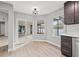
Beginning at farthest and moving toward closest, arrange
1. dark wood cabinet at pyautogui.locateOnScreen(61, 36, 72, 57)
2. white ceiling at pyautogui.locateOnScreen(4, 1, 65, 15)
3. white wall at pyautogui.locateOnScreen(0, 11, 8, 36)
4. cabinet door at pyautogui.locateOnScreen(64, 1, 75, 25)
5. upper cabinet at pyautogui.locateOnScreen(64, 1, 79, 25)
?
white wall at pyautogui.locateOnScreen(0, 11, 8, 36) → white ceiling at pyautogui.locateOnScreen(4, 1, 65, 15) → cabinet door at pyautogui.locateOnScreen(64, 1, 75, 25) → upper cabinet at pyautogui.locateOnScreen(64, 1, 79, 25) → dark wood cabinet at pyautogui.locateOnScreen(61, 36, 72, 57)

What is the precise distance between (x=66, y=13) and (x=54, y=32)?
3588mm

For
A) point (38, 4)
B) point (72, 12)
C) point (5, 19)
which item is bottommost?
point (72, 12)

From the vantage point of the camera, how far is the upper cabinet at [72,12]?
4492 millimetres

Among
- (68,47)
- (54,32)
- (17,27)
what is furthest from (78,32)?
(17,27)

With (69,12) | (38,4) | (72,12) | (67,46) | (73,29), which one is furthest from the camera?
(38,4)

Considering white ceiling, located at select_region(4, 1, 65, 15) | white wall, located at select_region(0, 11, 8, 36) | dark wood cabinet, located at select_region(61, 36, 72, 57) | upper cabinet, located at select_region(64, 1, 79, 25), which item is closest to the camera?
dark wood cabinet, located at select_region(61, 36, 72, 57)

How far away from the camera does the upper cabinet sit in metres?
4.49

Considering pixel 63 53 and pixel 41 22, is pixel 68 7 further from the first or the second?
pixel 41 22

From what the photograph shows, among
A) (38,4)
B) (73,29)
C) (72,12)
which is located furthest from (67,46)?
(38,4)

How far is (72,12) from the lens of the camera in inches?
186

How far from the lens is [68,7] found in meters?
5.04

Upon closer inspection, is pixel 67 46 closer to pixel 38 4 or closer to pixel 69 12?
pixel 69 12

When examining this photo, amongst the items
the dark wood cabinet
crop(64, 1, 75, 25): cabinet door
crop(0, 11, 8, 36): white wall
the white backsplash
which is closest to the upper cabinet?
crop(64, 1, 75, 25): cabinet door

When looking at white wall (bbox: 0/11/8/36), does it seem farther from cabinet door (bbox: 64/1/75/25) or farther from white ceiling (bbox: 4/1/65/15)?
cabinet door (bbox: 64/1/75/25)
